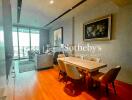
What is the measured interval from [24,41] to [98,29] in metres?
6.13

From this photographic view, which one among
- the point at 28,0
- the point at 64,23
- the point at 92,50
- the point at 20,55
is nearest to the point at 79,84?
the point at 92,50

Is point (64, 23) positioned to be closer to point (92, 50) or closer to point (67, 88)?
point (92, 50)

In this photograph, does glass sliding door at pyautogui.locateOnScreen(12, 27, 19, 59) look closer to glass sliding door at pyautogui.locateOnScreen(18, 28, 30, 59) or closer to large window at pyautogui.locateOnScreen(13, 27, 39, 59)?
large window at pyautogui.locateOnScreen(13, 27, 39, 59)

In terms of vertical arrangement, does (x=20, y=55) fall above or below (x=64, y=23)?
below

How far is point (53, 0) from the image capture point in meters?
3.03

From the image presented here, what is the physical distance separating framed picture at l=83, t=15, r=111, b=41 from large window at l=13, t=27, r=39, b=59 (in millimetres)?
5020

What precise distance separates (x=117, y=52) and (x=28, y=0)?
10.7ft

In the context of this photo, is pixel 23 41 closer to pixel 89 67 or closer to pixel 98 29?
pixel 98 29

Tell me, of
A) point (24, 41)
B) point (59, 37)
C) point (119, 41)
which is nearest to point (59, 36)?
point (59, 37)

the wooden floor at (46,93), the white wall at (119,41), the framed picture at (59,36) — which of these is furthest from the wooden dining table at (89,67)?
the framed picture at (59,36)

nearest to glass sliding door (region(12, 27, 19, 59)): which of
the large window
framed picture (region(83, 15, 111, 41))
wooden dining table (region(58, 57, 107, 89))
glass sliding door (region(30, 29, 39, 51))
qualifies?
the large window

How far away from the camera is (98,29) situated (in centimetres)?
345

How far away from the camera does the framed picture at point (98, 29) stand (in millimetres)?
3100

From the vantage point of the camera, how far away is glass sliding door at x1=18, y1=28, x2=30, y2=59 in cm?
736
